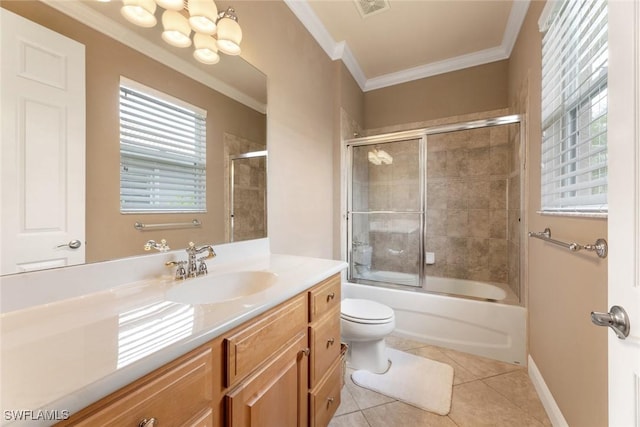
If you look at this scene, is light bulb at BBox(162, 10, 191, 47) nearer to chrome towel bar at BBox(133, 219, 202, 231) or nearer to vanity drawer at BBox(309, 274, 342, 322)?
chrome towel bar at BBox(133, 219, 202, 231)

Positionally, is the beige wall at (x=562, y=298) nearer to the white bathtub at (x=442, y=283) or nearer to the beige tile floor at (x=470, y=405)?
the beige tile floor at (x=470, y=405)

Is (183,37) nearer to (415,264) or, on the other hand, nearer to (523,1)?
(523,1)

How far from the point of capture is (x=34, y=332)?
0.58 meters

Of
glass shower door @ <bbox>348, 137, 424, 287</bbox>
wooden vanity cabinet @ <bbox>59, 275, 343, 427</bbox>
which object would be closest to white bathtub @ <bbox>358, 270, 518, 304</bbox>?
glass shower door @ <bbox>348, 137, 424, 287</bbox>

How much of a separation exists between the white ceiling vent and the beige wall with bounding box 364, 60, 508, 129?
1.13m

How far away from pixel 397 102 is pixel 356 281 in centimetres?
216

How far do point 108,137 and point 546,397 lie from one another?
2.50 m

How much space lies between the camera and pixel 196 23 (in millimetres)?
1204

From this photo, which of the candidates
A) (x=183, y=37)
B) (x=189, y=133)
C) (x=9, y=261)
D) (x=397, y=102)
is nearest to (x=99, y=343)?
(x=9, y=261)

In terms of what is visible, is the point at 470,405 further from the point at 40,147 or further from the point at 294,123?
the point at 40,147

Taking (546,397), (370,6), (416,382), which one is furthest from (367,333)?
(370,6)

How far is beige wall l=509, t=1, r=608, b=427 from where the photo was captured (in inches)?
38.3

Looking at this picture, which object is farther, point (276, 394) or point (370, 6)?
point (370, 6)

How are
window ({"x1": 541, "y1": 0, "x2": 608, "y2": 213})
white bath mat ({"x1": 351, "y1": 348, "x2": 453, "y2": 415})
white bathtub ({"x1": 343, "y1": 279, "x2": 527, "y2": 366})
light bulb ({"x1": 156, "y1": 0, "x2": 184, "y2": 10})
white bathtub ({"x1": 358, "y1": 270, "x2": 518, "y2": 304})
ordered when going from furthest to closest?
white bathtub ({"x1": 358, "y1": 270, "x2": 518, "y2": 304}), white bathtub ({"x1": 343, "y1": 279, "x2": 527, "y2": 366}), white bath mat ({"x1": 351, "y1": 348, "x2": 453, "y2": 415}), light bulb ({"x1": 156, "y1": 0, "x2": 184, "y2": 10}), window ({"x1": 541, "y1": 0, "x2": 608, "y2": 213})
